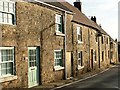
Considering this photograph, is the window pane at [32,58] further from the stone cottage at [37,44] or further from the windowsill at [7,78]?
the windowsill at [7,78]

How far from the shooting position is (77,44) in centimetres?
3062

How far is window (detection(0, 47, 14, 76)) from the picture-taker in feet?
56.3

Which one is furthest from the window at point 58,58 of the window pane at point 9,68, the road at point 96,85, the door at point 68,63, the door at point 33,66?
the window pane at point 9,68

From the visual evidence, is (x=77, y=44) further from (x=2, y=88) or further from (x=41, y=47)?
(x=2, y=88)

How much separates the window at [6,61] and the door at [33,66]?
2.23 meters

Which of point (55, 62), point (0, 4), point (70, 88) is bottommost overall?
point (70, 88)

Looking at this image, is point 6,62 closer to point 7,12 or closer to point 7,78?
point 7,78

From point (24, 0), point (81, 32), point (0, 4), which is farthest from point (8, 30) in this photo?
point (81, 32)

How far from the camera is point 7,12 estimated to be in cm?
1761

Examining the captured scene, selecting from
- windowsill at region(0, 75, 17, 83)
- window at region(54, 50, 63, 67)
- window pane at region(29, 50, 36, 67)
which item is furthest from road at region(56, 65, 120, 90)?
windowsill at region(0, 75, 17, 83)

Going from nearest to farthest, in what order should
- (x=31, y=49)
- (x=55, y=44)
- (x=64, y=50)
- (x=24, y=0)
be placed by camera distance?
(x=24, y=0), (x=31, y=49), (x=55, y=44), (x=64, y=50)

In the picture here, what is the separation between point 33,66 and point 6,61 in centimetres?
344

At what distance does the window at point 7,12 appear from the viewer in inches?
680

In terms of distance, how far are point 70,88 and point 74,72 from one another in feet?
32.0
